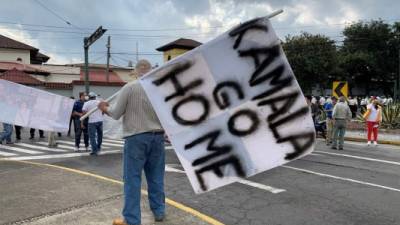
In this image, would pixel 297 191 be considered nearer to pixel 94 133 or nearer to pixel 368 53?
pixel 94 133

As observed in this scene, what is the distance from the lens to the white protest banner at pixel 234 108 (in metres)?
4.55

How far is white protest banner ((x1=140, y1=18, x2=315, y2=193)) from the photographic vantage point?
14.9ft

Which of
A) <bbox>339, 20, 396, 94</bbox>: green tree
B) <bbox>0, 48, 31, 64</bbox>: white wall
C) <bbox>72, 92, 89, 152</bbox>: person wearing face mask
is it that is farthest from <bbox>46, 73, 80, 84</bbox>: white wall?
<bbox>72, 92, 89, 152</bbox>: person wearing face mask

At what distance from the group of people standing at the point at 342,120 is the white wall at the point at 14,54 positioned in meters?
48.1

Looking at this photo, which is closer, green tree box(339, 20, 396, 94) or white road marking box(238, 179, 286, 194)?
white road marking box(238, 179, 286, 194)

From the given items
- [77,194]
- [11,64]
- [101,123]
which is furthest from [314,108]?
[11,64]

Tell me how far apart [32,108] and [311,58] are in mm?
45061

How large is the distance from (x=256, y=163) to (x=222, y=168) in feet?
1.11

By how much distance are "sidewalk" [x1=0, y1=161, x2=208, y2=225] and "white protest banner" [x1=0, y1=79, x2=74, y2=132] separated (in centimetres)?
457

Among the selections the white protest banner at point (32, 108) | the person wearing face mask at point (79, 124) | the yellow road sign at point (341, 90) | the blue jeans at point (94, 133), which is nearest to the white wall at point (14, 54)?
the person wearing face mask at point (79, 124)

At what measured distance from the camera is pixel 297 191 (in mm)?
7797

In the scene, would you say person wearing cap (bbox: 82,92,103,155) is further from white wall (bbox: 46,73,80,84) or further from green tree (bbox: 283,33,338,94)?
green tree (bbox: 283,33,338,94)

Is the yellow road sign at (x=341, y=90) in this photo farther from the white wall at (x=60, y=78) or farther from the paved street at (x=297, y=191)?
the white wall at (x=60, y=78)

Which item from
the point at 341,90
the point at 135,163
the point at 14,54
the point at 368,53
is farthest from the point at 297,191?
the point at 368,53
